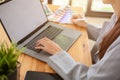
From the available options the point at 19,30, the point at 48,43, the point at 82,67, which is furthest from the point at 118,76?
the point at 19,30

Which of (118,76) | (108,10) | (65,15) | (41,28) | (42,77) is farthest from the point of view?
(108,10)

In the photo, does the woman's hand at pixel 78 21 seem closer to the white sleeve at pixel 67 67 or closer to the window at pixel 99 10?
the white sleeve at pixel 67 67

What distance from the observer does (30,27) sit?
1279 millimetres

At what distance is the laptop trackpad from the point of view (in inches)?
47.2

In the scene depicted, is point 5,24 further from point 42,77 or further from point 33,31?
point 42,77

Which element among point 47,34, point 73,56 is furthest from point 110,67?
point 47,34

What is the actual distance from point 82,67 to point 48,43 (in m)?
0.25

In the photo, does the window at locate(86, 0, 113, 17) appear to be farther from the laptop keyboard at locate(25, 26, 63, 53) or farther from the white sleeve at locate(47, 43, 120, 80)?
the white sleeve at locate(47, 43, 120, 80)

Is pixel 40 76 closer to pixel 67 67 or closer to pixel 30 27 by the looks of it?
pixel 67 67

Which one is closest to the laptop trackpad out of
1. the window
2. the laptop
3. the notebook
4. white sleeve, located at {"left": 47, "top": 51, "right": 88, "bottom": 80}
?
the laptop

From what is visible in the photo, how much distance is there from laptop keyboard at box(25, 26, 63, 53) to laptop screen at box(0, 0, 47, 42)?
0.06 m

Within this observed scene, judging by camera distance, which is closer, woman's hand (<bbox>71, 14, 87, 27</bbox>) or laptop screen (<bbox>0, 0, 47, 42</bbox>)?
laptop screen (<bbox>0, 0, 47, 42</bbox>)

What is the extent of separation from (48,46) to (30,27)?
223mm

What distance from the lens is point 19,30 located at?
117 centimetres
